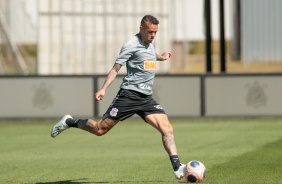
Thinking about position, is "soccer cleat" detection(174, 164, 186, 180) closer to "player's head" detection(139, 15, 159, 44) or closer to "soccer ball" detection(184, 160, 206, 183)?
"soccer ball" detection(184, 160, 206, 183)

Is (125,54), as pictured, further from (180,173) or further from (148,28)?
(180,173)

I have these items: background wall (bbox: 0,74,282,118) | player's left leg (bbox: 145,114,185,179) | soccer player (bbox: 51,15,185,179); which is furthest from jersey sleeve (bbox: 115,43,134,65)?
background wall (bbox: 0,74,282,118)

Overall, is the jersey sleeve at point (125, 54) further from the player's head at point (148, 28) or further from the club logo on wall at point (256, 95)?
the club logo on wall at point (256, 95)

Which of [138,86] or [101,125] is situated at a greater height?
[138,86]

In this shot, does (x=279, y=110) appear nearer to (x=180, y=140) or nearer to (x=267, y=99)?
(x=267, y=99)

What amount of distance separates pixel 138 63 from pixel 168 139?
45.7 inches

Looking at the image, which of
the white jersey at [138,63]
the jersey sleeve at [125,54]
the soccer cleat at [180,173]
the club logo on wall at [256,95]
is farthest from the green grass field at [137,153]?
the jersey sleeve at [125,54]

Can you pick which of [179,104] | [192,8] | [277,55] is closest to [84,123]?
[179,104]

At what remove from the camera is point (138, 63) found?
13.7m

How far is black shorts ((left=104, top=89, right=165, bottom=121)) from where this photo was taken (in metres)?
13.8

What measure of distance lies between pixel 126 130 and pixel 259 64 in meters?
22.7

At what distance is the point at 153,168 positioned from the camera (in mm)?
15266

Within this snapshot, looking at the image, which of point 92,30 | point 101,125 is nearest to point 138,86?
point 101,125

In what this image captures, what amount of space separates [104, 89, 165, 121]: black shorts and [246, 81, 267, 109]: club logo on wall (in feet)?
42.9
